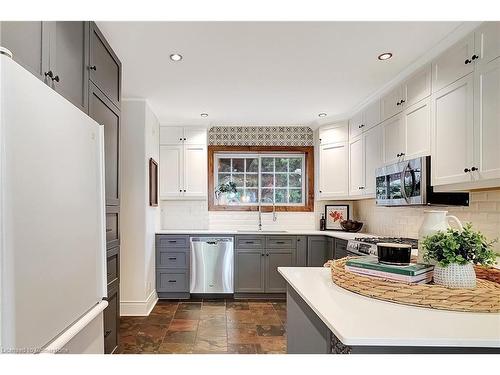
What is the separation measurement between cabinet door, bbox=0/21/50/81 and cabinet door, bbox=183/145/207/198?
3.07 metres

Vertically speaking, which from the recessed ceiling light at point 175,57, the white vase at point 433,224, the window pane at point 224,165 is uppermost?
the recessed ceiling light at point 175,57

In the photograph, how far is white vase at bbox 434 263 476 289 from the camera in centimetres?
118

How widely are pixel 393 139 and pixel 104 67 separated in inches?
101

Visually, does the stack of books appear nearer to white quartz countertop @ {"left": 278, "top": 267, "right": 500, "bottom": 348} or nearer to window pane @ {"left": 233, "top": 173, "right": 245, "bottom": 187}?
white quartz countertop @ {"left": 278, "top": 267, "right": 500, "bottom": 348}

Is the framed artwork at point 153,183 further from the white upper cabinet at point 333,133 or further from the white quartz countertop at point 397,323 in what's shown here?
the white quartz countertop at point 397,323

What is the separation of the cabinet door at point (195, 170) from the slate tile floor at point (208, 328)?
4.78 feet

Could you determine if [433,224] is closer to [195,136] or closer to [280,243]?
[280,243]

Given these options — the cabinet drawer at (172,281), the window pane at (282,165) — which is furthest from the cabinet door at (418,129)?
the cabinet drawer at (172,281)

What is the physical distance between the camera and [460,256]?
117 cm

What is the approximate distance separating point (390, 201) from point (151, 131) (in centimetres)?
281

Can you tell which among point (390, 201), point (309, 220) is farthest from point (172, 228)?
point (390, 201)

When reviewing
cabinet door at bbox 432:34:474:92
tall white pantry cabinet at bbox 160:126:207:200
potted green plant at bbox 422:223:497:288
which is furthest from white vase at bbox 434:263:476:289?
tall white pantry cabinet at bbox 160:126:207:200

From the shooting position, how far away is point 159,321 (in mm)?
3393

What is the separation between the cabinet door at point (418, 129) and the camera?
2564 mm
